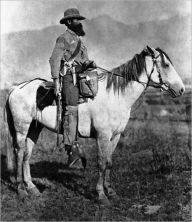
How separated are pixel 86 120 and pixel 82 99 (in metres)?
0.39

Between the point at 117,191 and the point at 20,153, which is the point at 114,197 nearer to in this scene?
the point at 117,191

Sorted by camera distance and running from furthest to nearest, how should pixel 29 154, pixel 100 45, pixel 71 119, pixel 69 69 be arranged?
pixel 100 45 → pixel 29 154 → pixel 69 69 → pixel 71 119

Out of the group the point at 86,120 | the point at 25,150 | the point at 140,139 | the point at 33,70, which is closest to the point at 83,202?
the point at 86,120

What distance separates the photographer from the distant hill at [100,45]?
9.36m

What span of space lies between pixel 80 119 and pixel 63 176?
7.39 ft

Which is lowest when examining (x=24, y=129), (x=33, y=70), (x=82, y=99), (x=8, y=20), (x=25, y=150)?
(x=25, y=150)

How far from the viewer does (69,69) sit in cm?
639

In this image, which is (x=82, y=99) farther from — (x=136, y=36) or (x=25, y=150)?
(x=136, y=36)

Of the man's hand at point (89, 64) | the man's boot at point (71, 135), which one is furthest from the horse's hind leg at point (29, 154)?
the man's hand at point (89, 64)

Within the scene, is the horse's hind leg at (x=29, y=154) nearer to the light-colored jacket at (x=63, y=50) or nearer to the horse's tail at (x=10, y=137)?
the horse's tail at (x=10, y=137)

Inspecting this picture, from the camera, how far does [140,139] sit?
40.9 ft

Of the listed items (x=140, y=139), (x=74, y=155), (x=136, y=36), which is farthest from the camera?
(x=136, y=36)

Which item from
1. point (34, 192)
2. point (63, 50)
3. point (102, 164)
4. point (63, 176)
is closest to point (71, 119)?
point (102, 164)

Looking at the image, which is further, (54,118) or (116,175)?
(116,175)
